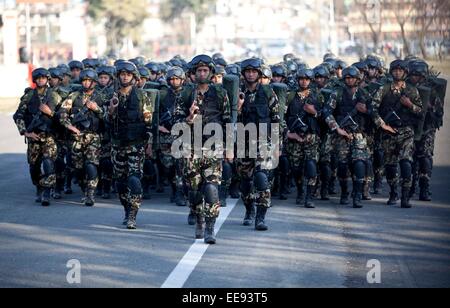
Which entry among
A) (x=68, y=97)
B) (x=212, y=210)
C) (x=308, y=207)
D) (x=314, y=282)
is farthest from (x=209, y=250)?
(x=68, y=97)

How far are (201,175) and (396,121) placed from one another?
4005 millimetres

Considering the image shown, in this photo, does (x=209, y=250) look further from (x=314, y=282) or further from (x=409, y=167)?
(x=409, y=167)

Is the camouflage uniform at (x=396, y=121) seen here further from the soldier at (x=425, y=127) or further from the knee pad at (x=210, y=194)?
the knee pad at (x=210, y=194)

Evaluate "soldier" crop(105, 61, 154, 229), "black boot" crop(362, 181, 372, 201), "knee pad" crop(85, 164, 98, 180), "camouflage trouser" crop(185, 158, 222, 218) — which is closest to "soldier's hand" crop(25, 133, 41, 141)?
"knee pad" crop(85, 164, 98, 180)

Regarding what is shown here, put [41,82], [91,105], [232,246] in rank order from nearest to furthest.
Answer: [232,246], [91,105], [41,82]

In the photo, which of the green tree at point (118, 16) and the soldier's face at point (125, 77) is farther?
the green tree at point (118, 16)

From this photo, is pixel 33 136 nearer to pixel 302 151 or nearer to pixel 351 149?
pixel 302 151

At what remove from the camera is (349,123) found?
16.0 meters

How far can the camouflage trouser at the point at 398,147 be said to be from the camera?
15770 mm

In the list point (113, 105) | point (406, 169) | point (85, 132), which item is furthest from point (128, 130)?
point (406, 169)

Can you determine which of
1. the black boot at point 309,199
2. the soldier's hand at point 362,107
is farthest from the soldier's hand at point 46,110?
the soldier's hand at point 362,107

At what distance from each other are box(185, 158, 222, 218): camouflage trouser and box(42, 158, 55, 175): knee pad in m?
3.57
